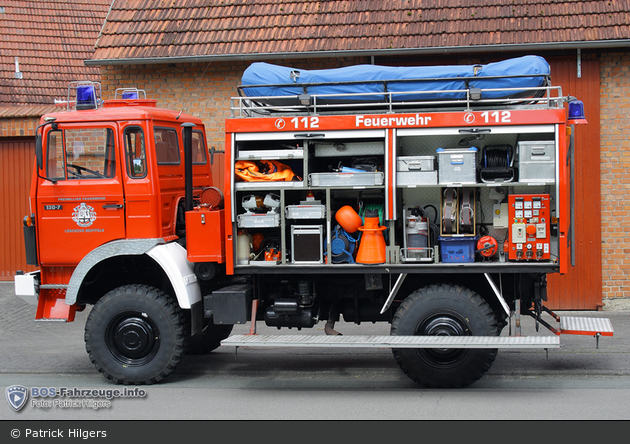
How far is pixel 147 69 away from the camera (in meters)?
11.5

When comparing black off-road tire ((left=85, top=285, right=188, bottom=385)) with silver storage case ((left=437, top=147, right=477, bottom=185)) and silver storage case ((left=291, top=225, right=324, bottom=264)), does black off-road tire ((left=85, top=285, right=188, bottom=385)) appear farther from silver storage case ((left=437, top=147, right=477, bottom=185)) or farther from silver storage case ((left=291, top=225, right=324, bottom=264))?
silver storage case ((left=437, top=147, right=477, bottom=185))

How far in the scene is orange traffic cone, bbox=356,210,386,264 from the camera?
6.93m

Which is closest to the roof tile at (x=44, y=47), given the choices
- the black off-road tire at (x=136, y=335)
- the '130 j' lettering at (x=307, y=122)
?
the black off-road tire at (x=136, y=335)

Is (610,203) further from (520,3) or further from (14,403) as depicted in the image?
(14,403)

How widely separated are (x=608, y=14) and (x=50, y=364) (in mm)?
9636

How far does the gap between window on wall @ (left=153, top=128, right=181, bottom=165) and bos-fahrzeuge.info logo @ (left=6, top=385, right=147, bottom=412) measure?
98.5 inches

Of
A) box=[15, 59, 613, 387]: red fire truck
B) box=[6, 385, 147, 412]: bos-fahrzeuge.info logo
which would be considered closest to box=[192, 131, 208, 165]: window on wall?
box=[15, 59, 613, 387]: red fire truck

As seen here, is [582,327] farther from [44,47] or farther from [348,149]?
[44,47]

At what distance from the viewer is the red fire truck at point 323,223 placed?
6.81m

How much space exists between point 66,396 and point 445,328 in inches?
155

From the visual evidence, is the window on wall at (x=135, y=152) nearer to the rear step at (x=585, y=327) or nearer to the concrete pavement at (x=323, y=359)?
the concrete pavement at (x=323, y=359)

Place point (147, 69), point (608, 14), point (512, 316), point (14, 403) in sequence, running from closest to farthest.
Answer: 1. point (14, 403)
2. point (512, 316)
3. point (608, 14)
4. point (147, 69)

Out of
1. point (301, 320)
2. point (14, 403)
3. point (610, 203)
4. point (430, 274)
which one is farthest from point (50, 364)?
point (610, 203)

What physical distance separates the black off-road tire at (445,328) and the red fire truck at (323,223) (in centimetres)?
2
